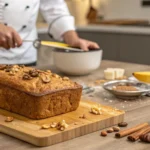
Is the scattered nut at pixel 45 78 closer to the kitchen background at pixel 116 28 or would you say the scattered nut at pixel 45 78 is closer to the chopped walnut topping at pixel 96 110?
the chopped walnut topping at pixel 96 110

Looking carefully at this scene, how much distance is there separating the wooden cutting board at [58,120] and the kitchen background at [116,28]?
1994 millimetres

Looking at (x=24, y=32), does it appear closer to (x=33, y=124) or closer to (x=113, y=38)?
(x=33, y=124)

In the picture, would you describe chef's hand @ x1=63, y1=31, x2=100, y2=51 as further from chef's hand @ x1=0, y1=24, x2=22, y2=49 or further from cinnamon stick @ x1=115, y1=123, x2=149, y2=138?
cinnamon stick @ x1=115, y1=123, x2=149, y2=138

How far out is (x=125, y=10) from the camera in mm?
3902

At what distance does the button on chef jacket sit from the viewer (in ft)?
5.60

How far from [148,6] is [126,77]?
2.23 m

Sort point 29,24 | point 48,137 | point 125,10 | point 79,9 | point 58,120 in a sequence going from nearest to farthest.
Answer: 1. point 48,137
2. point 58,120
3. point 29,24
4. point 125,10
5. point 79,9

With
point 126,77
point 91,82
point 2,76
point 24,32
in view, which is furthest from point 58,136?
point 24,32

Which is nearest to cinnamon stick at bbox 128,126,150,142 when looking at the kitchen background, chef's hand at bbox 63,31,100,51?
chef's hand at bbox 63,31,100,51

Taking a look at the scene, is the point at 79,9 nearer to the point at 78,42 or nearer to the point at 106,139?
the point at 78,42

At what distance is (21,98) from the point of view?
3.43 ft

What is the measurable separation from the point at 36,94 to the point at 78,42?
2.35 ft

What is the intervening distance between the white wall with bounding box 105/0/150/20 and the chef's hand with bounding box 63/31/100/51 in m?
1.96

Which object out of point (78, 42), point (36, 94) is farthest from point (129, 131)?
point (78, 42)
